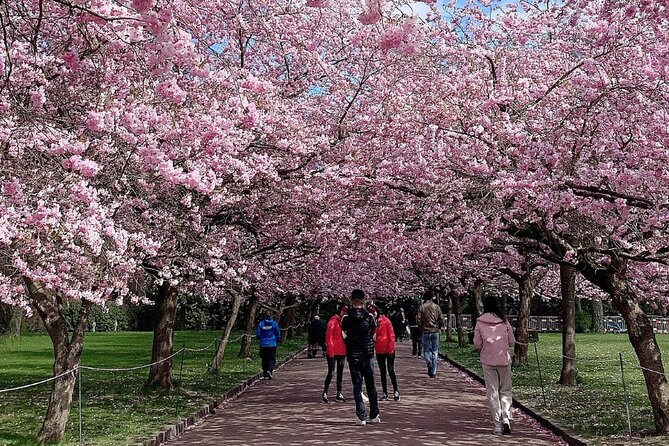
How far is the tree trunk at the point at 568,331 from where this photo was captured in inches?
686

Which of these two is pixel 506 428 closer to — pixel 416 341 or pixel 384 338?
pixel 384 338

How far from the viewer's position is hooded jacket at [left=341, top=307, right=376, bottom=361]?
12.3 m

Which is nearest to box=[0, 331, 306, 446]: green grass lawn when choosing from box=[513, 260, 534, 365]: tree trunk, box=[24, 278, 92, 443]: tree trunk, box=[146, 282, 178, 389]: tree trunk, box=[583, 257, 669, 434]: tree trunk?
box=[24, 278, 92, 443]: tree trunk

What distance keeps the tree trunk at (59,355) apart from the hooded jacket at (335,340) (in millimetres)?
6012

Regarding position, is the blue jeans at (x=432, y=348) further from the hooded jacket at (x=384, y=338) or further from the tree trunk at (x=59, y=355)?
the tree trunk at (x=59, y=355)

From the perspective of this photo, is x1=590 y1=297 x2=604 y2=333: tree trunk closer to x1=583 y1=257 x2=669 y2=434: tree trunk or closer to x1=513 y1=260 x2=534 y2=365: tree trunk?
x1=513 y1=260 x2=534 y2=365: tree trunk

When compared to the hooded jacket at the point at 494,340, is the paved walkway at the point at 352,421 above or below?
below

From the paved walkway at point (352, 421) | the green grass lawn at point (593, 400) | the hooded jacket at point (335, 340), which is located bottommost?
the paved walkway at point (352, 421)

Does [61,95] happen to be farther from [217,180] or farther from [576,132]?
[576,132]

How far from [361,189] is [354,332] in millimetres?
3224

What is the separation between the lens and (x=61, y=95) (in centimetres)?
1076

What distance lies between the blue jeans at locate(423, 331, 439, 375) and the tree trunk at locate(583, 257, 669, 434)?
32.3 ft

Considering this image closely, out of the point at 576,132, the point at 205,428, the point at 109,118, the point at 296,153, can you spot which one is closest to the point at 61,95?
the point at 109,118

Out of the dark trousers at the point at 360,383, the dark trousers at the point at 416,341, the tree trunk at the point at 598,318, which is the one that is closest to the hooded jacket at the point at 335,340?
the dark trousers at the point at 360,383
